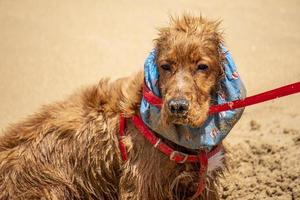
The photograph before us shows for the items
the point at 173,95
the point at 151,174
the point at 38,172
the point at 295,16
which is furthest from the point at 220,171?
the point at 295,16

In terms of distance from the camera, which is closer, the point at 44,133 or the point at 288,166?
the point at 44,133

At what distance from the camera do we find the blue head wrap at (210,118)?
3513 mm

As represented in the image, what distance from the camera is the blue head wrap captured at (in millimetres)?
3513

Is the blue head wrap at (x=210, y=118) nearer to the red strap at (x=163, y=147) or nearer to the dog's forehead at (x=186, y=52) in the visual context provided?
the red strap at (x=163, y=147)

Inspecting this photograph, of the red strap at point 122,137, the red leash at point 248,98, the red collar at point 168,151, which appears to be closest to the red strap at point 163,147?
the red collar at point 168,151

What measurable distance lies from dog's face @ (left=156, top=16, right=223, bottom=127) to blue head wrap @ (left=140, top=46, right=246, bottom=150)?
0.06m

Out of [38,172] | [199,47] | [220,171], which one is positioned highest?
[199,47]

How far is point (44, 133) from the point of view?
3.98 m

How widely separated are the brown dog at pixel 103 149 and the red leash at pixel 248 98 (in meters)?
0.09

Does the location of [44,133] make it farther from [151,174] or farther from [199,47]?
[199,47]

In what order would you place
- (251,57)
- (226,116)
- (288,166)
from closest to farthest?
1. (226,116)
2. (288,166)
3. (251,57)

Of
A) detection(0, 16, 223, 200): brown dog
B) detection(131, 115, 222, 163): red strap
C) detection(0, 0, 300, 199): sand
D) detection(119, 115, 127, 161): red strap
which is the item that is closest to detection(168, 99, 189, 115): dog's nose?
detection(0, 16, 223, 200): brown dog

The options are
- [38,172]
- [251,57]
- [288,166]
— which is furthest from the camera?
[251,57]

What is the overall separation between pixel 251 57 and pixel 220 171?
3.26 meters
